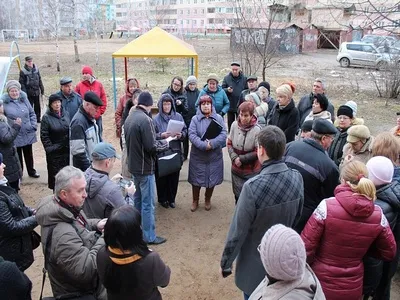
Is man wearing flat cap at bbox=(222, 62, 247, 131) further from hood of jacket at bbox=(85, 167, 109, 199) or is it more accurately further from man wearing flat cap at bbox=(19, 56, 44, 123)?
hood of jacket at bbox=(85, 167, 109, 199)

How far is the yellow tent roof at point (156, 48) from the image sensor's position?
8078mm

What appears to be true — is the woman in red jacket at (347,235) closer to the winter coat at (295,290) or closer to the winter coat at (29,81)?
the winter coat at (295,290)

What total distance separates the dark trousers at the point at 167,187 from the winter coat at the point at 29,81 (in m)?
5.50

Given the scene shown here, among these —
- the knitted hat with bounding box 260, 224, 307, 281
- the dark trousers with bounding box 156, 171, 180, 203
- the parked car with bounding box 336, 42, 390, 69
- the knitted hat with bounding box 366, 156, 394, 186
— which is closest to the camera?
the knitted hat with bounding box 260, 224, 307, 281

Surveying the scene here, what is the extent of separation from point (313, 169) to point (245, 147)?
1504 millimetres

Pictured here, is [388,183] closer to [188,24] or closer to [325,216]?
[325,216]

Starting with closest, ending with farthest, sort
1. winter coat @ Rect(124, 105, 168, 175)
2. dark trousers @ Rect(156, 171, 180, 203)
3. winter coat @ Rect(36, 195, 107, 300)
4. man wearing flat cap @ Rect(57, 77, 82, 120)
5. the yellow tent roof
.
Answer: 1. winter coat @ Rect(36, 195, 107, 300)
2. winter coat @ Rect(124, 105, 168, 175)
3. dark trousers @ Rect(156, 171, 180, 203)
4. man wearing flat cap @ Rect(57, 77, 82, 120)
5. the yellow tent roof

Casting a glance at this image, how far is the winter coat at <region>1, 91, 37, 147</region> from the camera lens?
5621 mm

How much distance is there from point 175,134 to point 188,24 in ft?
255

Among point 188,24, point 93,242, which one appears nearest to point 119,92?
point 93,242

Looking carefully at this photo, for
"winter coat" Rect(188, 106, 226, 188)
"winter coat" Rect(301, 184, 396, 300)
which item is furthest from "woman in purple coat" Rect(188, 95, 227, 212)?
"winter coat" Rect(301, 184, 396, 300)

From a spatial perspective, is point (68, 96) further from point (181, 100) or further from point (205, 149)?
point (205, 149)

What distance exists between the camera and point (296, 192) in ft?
8.66

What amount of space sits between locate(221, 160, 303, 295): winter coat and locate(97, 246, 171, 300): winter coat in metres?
0.68
